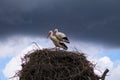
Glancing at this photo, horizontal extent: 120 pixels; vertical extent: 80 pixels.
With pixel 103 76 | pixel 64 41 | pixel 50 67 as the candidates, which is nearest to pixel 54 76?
pixel 50 67

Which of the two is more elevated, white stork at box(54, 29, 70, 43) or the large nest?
white stork at box(54, 29, 70, 43)

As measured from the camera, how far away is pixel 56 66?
14.0m

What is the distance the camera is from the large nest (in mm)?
13938

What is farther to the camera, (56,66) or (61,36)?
(61,36)

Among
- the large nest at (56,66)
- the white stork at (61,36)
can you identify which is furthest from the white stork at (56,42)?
the large nest at (56,66)

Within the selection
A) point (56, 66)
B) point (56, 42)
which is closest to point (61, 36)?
point (56, 42)

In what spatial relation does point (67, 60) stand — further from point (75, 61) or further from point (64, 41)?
point (64, 41)

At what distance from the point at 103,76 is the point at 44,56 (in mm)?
1753

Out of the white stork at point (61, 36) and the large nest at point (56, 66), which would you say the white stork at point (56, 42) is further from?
the large nest at point (56, 66)

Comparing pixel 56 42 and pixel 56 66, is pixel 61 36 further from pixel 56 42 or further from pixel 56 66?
pixel 56 66

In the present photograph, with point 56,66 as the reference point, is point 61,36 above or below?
above

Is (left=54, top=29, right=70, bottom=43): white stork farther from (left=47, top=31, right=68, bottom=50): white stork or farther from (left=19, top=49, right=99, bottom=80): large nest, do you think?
(left=19, top=49, right=99, bottom=80): large nest

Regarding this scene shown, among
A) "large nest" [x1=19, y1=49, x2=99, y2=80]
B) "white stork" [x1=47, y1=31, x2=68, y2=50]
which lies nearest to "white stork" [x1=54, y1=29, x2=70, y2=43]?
"white stork" [x1=47, y1=31, x2=68, y2=50]

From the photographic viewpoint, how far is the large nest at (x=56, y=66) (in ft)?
45.7
